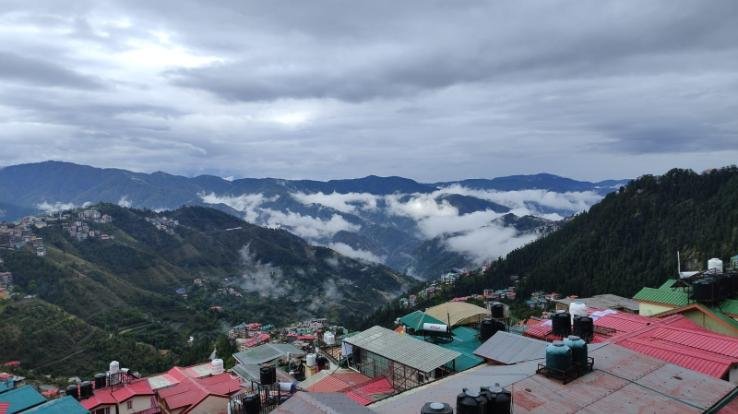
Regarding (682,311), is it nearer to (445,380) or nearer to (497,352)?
(497,352)

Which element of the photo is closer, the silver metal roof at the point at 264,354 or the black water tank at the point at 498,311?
the black water tank at the point at 498,311

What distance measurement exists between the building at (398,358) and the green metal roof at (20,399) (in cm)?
1952

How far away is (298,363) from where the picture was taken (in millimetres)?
38625

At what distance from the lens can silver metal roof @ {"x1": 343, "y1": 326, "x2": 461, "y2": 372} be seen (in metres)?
25.9

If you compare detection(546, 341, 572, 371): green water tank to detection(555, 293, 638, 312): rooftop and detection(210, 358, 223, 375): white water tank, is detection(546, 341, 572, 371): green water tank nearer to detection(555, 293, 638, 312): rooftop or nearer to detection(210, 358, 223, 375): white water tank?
detection(210, 358, 223, 375): white water tank

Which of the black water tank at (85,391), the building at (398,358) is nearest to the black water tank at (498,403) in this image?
the building at (398,358)

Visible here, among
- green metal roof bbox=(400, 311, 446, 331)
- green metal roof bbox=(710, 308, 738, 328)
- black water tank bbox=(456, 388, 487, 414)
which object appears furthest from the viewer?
green metal roof bbox=(400, 311, 446, 331)

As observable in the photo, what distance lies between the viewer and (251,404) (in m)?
21.1

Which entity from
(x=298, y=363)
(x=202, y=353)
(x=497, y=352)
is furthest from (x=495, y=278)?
(x=497, y=352)

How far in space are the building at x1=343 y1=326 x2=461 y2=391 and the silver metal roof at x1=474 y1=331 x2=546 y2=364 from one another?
Result: 5.81ft

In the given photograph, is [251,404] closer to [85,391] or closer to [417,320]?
[85,391]

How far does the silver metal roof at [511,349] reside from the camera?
24.3 m

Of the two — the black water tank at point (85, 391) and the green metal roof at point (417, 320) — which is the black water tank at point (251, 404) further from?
the green metal roof at point (417, 320)

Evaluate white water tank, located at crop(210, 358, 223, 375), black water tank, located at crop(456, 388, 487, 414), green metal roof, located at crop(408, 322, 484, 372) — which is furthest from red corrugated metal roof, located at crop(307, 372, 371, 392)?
black water tank, located at crop(456, 388, 487, 414)
